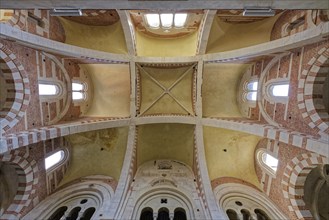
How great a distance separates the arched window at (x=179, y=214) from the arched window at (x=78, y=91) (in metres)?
7.64

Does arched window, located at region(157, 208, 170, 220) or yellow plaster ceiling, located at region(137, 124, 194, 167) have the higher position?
yellow plaster ceiling, located at region(137, 124, 194, 167)

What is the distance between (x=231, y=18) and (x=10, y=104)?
999 cm

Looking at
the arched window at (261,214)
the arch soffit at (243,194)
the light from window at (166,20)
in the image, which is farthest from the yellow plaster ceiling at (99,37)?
the arched window at (261,214)

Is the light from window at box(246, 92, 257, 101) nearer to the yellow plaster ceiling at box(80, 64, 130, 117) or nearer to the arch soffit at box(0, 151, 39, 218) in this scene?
the yellow plaster ceiling at box(80, 64, 130, 117)

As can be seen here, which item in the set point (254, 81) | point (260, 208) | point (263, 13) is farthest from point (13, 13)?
point (260, 208)

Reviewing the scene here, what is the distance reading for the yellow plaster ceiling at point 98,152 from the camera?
384 inches

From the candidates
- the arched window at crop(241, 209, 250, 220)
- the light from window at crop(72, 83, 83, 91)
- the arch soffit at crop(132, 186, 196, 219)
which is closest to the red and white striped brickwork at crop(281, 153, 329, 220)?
the arched window at crop(241, 209, 250, 220)

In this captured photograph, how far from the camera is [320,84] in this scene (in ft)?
19.8

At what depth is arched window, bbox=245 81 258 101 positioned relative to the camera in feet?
30.7

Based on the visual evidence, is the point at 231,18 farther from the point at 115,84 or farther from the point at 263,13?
the point at 115,84

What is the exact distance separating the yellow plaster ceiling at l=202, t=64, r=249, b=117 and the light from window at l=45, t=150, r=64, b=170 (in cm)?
785

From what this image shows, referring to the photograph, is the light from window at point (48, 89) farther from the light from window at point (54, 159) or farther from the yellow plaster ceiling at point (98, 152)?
the light from window at point (54, 159)

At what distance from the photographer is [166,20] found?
1033 centimetres

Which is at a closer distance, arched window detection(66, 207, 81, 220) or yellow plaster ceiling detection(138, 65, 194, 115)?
arched window detection(66, 207, 81, 220)
